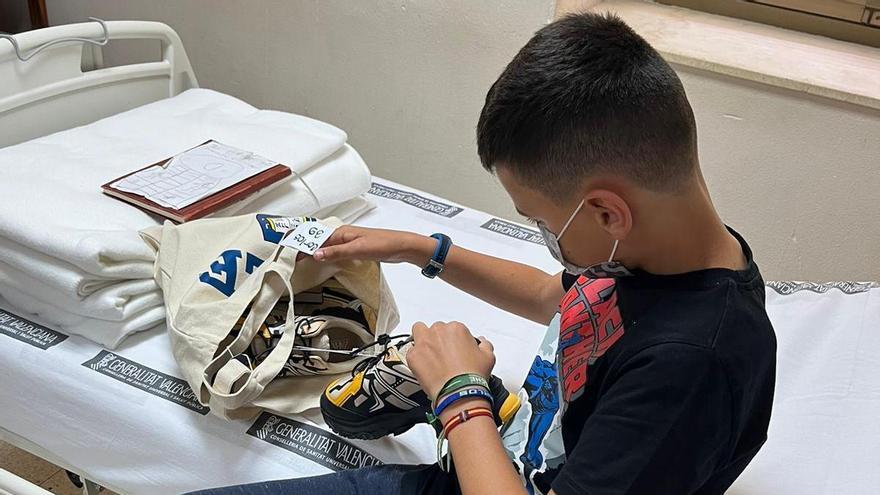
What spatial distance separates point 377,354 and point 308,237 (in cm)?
23

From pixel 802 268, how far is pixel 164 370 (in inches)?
59.0

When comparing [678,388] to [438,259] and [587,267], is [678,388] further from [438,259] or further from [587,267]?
[438,259]

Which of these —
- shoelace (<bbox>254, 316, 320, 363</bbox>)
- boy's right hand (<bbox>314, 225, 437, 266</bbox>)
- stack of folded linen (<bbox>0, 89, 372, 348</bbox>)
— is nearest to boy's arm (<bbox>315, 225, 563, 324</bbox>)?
boy's right hand (<bbox>314, 225, 437, 266</bbox>)

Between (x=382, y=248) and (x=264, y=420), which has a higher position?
(x=382, y=248)

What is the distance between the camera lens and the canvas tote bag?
119 centimetres

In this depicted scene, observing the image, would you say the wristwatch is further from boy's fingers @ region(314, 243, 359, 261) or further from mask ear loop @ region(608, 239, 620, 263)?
mask ear loop @ region(608, 239, 620, 263)

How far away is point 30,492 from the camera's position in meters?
1.05

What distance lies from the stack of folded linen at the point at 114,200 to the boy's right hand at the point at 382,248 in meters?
0.31

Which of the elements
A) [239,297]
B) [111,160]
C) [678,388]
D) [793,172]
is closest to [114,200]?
[111,160]

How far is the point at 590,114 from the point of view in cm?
81

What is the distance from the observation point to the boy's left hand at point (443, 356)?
99 cm

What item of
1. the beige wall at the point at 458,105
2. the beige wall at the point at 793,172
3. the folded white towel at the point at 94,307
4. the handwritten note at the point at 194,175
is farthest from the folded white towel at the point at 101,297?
the beige wall at the point at 793,172

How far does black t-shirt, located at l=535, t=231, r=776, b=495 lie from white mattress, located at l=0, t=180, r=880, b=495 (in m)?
0.41

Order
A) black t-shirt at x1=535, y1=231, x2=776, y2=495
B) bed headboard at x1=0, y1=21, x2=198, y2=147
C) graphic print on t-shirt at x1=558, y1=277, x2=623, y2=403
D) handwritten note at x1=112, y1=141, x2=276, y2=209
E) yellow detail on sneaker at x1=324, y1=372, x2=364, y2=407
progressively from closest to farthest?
1. black t-shirt at x1=535, y1=231, x2=776, y2=495
2. graphic print on t-shirt at x1=558, y1=277, x2=623, y2=403
3. yellow detail on sneaker at x1=324, y1=372, x2=364, y2=407
4. handwritten note at x1=112, y1=141, x2=276, y2=209
5. bed headboard at x1=0, y1=21, x2=198, y2=147
